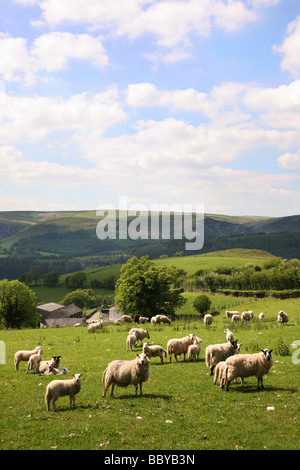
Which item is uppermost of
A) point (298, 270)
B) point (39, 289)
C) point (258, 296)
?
point (298, 270)

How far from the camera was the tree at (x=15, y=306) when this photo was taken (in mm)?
54594

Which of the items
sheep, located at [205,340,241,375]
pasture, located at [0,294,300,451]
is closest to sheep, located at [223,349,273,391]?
pasture, located at [0,294,300,451]

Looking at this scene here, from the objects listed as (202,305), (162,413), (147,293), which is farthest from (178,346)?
(202,305)

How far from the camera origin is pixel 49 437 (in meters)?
10.3

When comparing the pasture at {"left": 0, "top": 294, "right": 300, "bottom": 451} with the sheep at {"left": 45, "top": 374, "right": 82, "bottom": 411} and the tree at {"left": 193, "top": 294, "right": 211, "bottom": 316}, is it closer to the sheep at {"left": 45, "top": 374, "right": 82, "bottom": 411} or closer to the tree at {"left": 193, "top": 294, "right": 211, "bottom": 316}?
the sheep at {"left": 45, "top": 374, "right": 82, "bottom": 411}

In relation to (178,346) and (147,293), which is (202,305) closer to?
(147,293)

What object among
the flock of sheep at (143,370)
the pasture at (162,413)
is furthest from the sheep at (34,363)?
the pasture at (162,413)

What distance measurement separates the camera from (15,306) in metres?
55.3

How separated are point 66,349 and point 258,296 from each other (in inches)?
2590

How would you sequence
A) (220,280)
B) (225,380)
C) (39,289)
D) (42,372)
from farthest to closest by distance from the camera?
(39,289) < (220,280) < (42,372) < (225,380)

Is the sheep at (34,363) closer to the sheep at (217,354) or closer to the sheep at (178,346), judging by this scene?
the sheep at (178,346)

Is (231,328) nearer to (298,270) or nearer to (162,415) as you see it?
(162,415)

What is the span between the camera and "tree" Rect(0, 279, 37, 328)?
54594mm
